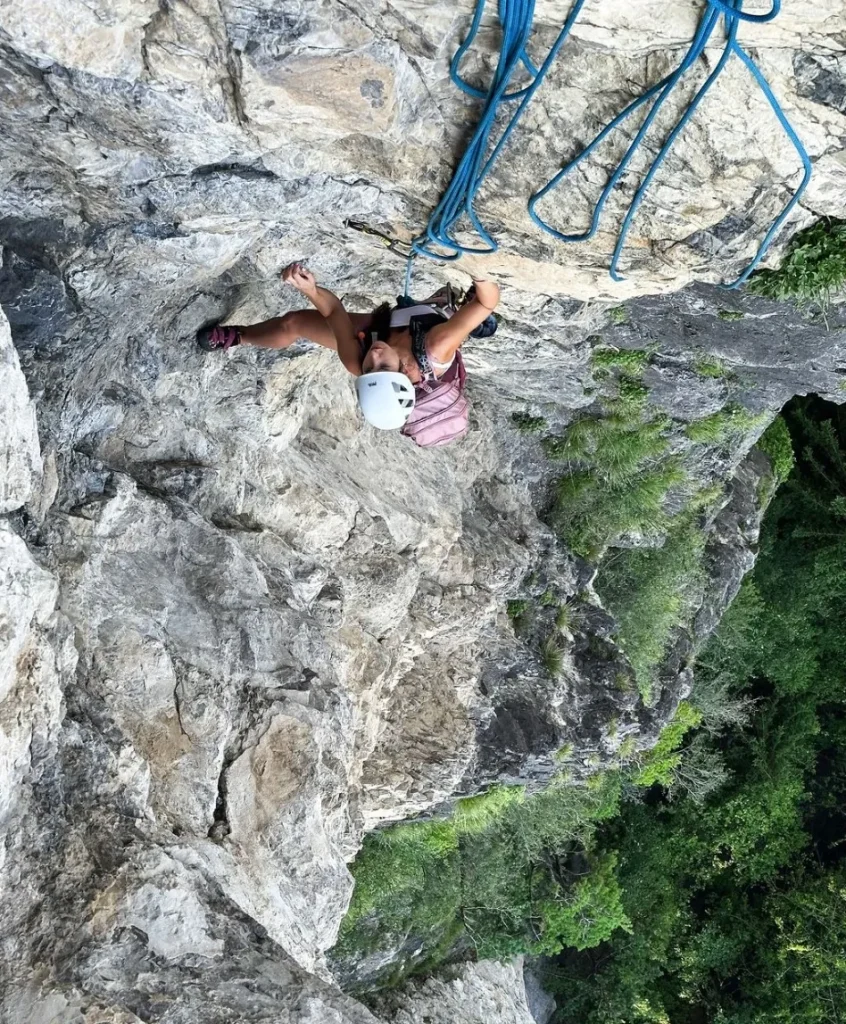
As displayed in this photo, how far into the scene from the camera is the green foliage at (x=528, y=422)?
662 centimetres

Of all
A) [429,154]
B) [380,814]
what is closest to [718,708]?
[380,814]

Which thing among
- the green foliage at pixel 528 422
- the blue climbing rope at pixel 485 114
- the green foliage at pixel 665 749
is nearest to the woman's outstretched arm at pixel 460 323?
the blue climbing rope at pixel 485 114

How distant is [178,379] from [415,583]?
221 centimetres

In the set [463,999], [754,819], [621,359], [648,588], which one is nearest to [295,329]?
[621,359]

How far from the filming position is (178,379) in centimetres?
441

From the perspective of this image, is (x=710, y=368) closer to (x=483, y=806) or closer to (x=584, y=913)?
(x=483, y=806)

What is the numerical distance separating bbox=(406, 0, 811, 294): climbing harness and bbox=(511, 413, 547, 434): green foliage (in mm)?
2865

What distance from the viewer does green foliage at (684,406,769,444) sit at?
6.31 meters

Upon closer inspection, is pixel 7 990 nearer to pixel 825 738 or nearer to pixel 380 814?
pixel 380 814

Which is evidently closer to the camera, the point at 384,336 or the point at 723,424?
the point at 384,336

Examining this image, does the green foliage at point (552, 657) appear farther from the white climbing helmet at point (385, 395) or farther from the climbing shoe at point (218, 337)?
the climbing shoe at point (218, 337)

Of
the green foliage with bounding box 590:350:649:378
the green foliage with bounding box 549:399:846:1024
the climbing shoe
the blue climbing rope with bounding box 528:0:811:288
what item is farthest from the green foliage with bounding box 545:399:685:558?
the green foliage with bounding box 549:399:846:1024

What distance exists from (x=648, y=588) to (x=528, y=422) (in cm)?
256

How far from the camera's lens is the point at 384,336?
4.05m
